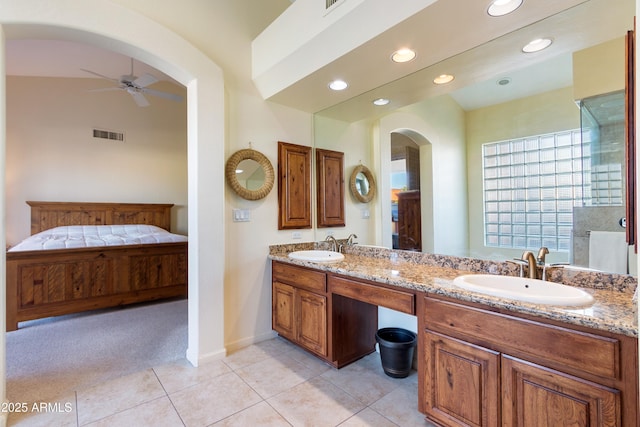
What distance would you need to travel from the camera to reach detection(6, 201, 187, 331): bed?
3.25 meters

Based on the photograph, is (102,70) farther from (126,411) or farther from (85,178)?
(126,411)

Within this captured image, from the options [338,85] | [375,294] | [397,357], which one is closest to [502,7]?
[338,85]

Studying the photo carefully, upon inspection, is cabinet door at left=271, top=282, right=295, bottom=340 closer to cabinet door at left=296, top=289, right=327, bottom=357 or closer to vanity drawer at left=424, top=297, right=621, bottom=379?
cabinet door at left=296, top=289, right=327, bottom=357

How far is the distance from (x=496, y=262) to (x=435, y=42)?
4.74 ft

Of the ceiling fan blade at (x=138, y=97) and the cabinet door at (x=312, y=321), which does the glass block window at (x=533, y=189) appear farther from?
the ceiling fan blade at (x=138, y=97)

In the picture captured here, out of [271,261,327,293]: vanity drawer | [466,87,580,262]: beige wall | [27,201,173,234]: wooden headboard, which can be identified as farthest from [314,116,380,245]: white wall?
[27,201,173,234]: wooden headboard

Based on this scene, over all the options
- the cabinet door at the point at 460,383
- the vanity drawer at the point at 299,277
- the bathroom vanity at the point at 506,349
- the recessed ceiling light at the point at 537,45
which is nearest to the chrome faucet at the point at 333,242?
the vanity drawer at the point at 299,277

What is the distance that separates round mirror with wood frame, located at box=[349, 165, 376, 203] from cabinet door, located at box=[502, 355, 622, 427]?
195 cm

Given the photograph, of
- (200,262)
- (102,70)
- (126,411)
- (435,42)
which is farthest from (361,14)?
(102,70)

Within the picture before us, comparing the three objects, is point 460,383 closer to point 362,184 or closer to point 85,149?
point 362,184

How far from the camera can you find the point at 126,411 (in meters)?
1.83

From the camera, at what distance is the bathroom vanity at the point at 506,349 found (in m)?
1.09

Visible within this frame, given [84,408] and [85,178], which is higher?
[85,178]

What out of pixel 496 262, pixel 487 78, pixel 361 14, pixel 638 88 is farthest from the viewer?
Result: pixel 487 78
